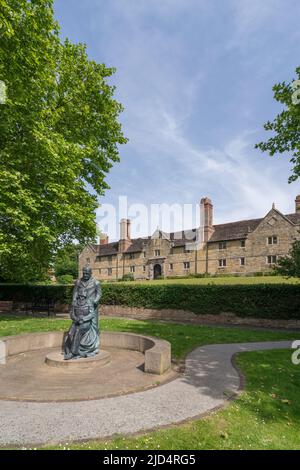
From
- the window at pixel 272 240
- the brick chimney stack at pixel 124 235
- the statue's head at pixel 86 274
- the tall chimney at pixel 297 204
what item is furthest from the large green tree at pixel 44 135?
the brick chimney stack at pixel 124 235

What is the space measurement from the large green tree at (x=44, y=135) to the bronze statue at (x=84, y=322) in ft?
20.1

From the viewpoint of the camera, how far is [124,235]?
59812mm

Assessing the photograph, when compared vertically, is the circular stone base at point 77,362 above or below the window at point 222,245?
below

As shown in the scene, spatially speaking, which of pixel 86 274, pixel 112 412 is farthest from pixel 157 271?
pixel 112 412

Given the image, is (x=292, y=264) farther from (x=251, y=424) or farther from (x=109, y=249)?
(x=109, y=249)

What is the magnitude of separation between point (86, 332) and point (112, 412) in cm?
378

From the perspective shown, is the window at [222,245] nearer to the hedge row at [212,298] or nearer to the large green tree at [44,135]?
the hedge row at [212,298]

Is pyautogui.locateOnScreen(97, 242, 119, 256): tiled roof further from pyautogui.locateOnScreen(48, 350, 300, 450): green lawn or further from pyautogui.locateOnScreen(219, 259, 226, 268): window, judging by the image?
pyautogui.locateOnScreen(48, 350, 300, 450): green lawn

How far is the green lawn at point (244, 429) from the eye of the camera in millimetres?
4613

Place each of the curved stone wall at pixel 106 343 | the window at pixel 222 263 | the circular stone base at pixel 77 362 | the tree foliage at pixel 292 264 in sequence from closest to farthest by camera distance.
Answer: the circular stone base at pixel 77 362
the curved stone wall at pixel 106 343
the tree foliage at pixel 292 264
the window at pixel 222 263

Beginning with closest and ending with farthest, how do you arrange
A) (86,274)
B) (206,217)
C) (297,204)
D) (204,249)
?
(86,274), (297,204), (204,249), (206,217)

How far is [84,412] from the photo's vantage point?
5621 mm

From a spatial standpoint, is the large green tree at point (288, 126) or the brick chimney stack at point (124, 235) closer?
the large green tree at point (288, 126)
